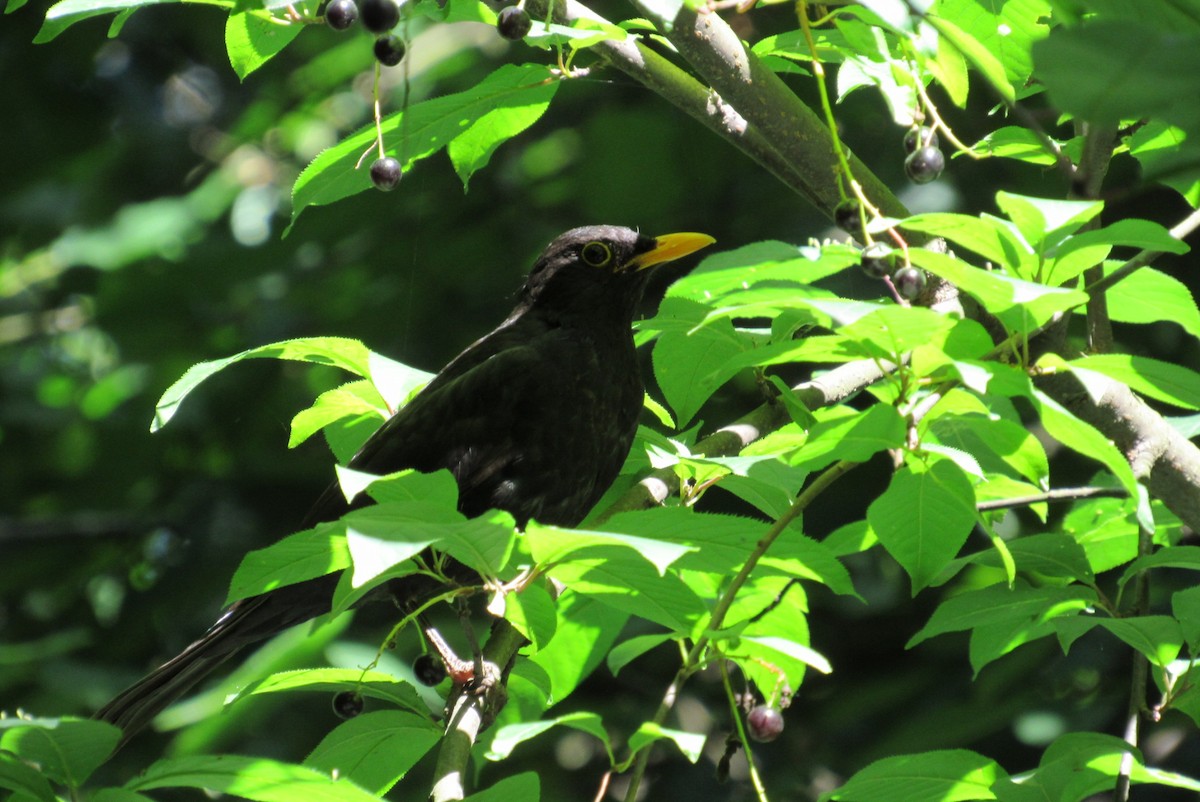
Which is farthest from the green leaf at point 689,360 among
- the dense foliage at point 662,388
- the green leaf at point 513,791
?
the green leaf at point 513,791

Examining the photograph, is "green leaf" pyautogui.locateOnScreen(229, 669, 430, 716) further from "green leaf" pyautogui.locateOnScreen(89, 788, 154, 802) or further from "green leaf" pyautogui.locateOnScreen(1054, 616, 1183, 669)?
"green leaf" pyautogui.locateOnScreen(1054, 616, 1183, 669)

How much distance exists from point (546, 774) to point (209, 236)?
269cm

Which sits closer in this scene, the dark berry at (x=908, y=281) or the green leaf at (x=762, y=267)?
the green leaf at (x=762, y=267)

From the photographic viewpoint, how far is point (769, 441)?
2.16 metres

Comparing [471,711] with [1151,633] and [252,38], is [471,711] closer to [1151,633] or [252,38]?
[1151,633]

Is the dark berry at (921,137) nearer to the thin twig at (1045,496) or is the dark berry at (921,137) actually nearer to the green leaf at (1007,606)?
the thin twig at (1045,496)

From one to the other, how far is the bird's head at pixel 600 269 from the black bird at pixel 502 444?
6.0 inches

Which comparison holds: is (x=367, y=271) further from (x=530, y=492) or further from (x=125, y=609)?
(x=530, y=492)

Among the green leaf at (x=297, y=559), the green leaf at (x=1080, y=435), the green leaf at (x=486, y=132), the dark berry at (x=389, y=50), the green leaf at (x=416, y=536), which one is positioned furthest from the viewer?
the green leaf at (x=486, y=132)

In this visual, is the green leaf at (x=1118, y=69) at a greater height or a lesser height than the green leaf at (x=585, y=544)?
greater

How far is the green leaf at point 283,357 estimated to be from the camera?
2093mm

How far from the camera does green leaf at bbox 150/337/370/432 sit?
2093mm

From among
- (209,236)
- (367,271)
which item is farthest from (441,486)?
(209,236)

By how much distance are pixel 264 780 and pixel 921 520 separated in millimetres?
927
